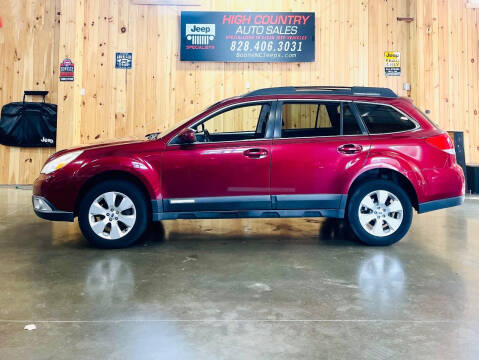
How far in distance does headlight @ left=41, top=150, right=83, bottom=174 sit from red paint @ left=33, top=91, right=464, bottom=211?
5cm

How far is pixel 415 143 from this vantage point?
160 inches

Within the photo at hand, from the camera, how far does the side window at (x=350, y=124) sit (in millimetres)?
4137

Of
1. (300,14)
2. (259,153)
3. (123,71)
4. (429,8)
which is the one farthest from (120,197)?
(429,8)

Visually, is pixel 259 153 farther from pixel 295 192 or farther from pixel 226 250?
pixel 226 250

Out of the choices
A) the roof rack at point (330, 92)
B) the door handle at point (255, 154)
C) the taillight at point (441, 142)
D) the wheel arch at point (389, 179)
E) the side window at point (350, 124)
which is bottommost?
the wheel arch at point (389, 179)

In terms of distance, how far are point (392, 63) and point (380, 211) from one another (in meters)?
5.11

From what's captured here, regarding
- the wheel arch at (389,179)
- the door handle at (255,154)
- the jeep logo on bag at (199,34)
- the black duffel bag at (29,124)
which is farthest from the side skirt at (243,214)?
the black duffel bag at (29,124)

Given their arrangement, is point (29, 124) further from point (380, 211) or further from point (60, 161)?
point (380, 211)

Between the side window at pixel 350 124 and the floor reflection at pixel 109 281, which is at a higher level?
the side window at pixel 350 124

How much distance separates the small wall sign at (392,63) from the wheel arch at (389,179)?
4.65 metres

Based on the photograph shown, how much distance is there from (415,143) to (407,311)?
197 centimetres

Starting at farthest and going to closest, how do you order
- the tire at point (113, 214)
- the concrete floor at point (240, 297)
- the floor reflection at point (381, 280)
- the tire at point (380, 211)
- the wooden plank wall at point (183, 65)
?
1. the wooden plank wall at point (183, 65)
2. the tire at point (380, 211)
3. the tire at point (113, 214)
4. the floor reflection at point (381, 280)
5. the concrete floor at point (240, 297)

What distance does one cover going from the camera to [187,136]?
13.0ft

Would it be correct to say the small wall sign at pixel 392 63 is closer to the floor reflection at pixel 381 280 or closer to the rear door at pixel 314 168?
the rear door at pixel 314 168
